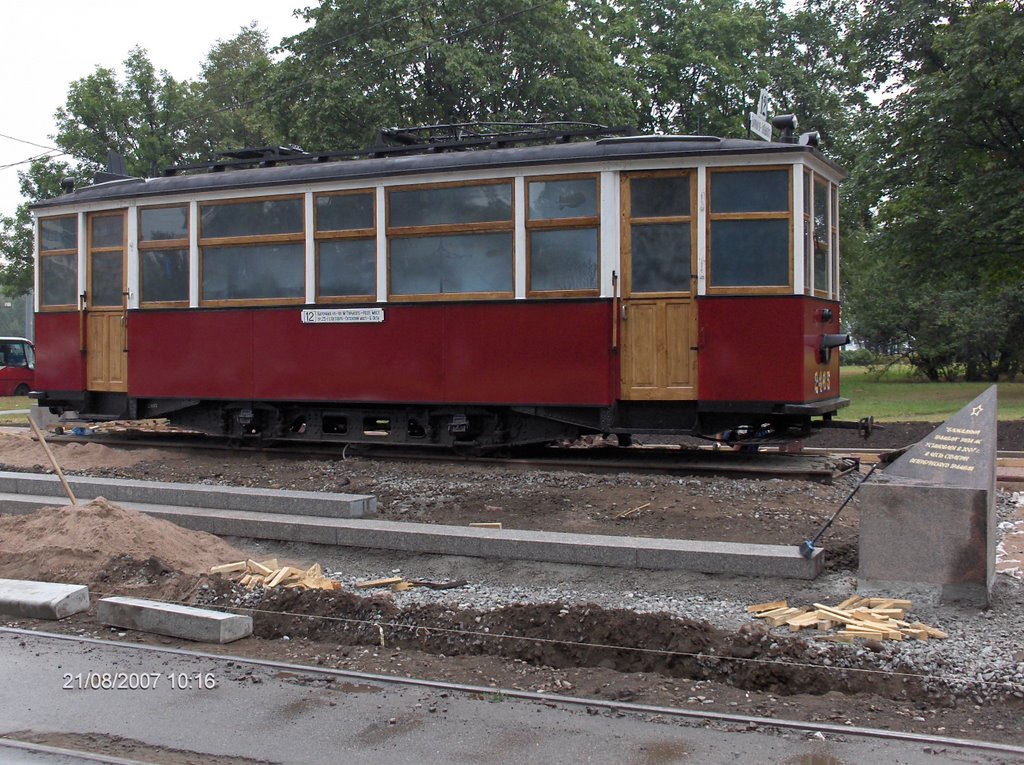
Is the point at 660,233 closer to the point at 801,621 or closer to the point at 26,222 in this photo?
the point at 801,621

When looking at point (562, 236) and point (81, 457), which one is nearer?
point (562, 236)

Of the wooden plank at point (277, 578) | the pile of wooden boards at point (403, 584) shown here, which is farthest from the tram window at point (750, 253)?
the wooden plank at point (277, 578)

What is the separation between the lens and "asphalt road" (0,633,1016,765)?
4.45 m

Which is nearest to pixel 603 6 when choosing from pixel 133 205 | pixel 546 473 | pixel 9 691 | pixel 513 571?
pixel 133 205

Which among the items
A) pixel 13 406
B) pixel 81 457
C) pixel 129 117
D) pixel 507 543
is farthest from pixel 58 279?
pixel 129 117

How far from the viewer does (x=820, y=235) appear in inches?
439

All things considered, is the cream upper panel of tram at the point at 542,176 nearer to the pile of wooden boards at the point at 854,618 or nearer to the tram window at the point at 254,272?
the tram window at the point at 254,272

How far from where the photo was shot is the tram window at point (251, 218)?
12.3 metres

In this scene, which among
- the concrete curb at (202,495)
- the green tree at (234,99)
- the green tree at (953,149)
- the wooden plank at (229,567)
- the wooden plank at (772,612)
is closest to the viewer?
the wooden plank at (772,612)

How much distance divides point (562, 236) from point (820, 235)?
9.06ft

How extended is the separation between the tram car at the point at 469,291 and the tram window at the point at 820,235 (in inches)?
1.8

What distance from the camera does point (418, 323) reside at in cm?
1169

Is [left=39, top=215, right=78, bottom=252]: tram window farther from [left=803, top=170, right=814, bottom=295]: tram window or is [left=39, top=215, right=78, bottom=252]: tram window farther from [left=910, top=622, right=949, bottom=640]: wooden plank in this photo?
[left=910, top=622, right=949, bottom=640]: wooden plank

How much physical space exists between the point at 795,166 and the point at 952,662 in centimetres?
611
